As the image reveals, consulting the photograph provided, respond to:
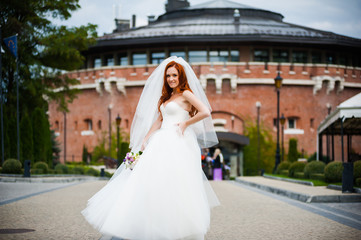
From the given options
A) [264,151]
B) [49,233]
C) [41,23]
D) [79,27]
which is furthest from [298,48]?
[49,233]

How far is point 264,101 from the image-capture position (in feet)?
115

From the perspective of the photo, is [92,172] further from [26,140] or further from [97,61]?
[97,61]

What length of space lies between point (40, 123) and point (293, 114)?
1725cm

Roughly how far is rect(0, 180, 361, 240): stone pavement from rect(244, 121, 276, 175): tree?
23.4m

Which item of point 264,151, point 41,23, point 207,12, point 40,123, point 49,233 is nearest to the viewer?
point 49,233

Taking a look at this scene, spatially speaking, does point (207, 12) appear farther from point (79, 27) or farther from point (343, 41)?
point (79, 27)

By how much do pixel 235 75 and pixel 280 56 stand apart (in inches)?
181

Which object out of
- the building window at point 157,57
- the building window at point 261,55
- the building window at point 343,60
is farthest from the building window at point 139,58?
the building window at point 343,60

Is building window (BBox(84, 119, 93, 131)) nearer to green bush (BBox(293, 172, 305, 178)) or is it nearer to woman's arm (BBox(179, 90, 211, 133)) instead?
green bush (BBox(293, 172, 305, 178))

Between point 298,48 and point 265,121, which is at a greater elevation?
point 298,48

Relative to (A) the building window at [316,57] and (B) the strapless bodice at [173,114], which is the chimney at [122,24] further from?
(B) the strapless bodice at [173,114]

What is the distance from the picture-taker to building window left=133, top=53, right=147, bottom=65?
1473 inches

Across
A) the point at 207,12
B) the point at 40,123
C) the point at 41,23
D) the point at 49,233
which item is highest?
the point at 207,12

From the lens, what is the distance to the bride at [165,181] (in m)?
4.92
